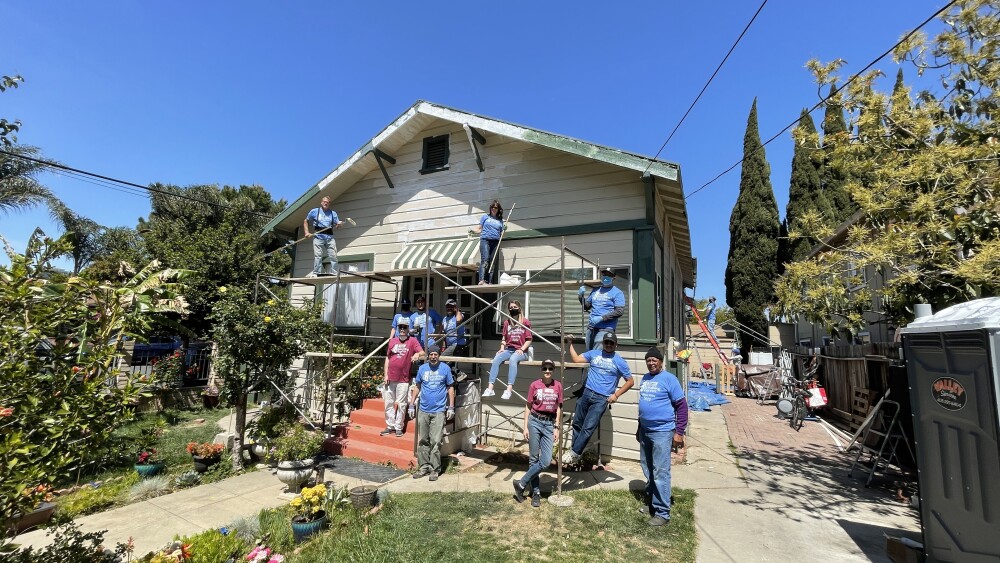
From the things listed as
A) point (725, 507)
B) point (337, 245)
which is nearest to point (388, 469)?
point (725, 507)

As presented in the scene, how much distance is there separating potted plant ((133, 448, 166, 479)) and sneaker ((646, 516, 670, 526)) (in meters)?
7.29

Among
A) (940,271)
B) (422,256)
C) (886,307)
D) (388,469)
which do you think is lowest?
(388,469)

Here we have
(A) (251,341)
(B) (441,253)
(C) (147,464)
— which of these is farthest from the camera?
(B) (441,253)

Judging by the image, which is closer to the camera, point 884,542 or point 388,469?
point 884,542

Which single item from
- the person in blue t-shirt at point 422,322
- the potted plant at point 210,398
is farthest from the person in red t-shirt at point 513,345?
the potted plant at point 210,398

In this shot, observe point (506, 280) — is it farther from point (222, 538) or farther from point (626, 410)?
point (222, 538)

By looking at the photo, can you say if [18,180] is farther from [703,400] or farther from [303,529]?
[703,400]

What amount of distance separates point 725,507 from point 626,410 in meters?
2.14

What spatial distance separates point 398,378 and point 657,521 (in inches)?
186

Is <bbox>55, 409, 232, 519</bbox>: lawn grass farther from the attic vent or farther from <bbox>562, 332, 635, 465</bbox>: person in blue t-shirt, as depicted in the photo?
the attic vent

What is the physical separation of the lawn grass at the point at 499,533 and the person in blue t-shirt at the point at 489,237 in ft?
13.4

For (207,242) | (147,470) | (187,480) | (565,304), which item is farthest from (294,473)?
(207,242)

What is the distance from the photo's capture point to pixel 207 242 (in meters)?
16.9

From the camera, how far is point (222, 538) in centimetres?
407
